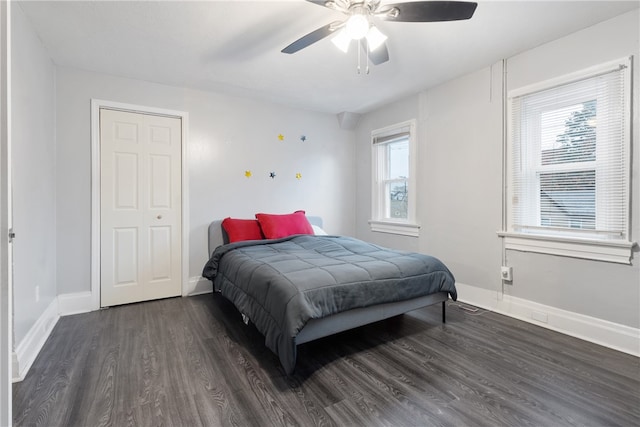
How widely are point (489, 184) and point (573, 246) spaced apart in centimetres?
88

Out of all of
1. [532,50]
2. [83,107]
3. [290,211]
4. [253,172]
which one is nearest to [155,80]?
[83,107]

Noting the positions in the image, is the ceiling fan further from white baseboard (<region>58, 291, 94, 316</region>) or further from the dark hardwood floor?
white baseboard (<region>58, 291, 94, 316</region>)

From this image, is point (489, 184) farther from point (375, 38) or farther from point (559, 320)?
point (375, 38)

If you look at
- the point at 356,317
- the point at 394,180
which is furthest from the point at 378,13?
the point at 394,180

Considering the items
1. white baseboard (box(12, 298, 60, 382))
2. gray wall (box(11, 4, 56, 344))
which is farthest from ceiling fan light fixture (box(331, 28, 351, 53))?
white baseboard (box(12, 298, 60, 382))

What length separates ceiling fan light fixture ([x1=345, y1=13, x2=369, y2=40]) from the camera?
1.76m

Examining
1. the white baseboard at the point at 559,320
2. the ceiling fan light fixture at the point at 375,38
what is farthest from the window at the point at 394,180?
the ceiling fan light fixture at the point at 375,38

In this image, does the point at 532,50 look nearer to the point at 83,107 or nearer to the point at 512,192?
the point at 512,192

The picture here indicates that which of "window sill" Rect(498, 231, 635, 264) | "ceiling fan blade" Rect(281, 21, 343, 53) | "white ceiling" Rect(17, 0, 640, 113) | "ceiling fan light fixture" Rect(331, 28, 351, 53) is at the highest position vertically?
"white ceiling" Rect(17, 0, 640, 113)

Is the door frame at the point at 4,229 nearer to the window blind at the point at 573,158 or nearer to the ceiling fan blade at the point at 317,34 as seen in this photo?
the ceiling fan blade at the point at 317,34

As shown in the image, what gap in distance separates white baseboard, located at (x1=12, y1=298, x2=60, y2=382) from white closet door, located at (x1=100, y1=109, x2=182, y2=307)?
0.51m

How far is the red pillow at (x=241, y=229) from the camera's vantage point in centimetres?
349

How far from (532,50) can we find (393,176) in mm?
2015

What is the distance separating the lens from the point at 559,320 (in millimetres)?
2529
